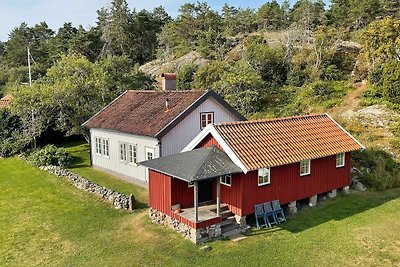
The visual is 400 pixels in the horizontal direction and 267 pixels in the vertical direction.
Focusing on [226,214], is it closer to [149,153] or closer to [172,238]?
[172,238]

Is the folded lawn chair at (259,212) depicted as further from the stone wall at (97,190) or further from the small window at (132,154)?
the small window at (132,154)

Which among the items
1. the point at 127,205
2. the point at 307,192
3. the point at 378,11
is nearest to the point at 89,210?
the point at 127,205

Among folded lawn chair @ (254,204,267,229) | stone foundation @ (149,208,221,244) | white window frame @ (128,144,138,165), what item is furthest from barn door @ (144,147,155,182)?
folded lawn chair @ (254,204,267,229)

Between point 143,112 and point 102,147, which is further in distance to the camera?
point 102,147

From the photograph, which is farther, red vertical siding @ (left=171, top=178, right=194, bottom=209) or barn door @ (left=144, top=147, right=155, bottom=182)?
barn door @ (left=144, top=147, right=155, bottom=182)

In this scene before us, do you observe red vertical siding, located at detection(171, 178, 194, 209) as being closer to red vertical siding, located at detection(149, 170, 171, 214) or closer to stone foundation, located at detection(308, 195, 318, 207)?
red vertical siding, located at detection(149, 170, 171, 214)

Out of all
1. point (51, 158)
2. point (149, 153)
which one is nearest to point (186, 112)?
point (149, 153)

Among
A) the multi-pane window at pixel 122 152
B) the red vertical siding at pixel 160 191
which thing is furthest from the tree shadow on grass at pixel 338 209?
the multi-pane window at pixel 122 152
